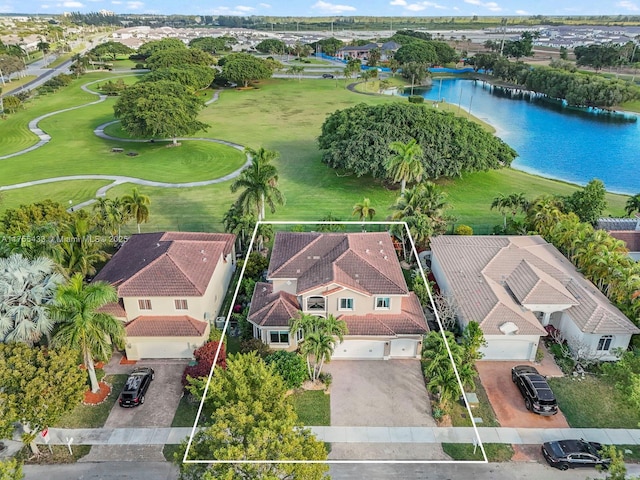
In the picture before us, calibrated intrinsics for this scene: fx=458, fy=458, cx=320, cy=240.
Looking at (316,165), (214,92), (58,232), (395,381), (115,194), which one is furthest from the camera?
(214,92)

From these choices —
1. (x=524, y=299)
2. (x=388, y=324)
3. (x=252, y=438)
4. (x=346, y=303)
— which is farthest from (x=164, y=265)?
(x=524, y=299)

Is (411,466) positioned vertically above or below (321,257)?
below

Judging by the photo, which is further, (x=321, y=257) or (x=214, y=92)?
(x=214, y=92)

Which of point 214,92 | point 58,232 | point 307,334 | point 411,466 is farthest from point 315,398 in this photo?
point 214,92

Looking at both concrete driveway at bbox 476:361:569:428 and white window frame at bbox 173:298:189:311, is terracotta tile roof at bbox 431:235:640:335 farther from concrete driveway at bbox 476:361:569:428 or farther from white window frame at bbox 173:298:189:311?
white window frame at bbox 173:298:189:311

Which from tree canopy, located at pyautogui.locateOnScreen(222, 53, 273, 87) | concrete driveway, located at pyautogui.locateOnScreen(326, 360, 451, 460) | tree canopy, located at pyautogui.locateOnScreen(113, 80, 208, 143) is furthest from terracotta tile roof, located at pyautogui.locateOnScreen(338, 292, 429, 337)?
tree canopy, located at pyautogui.locateOnScreen(222, 53, 273, 87)

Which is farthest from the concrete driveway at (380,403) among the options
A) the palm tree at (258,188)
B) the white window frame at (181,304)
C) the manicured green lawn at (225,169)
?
the manicured green lawn at (225,169)

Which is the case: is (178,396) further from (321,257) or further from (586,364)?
(586,364)
